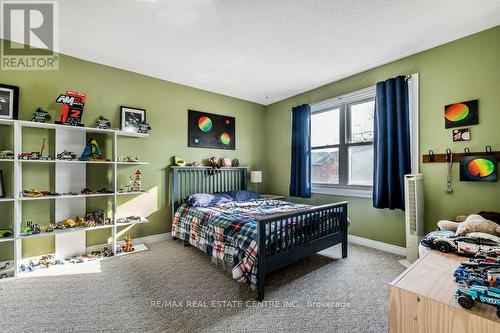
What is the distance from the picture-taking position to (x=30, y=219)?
2680 millimetres

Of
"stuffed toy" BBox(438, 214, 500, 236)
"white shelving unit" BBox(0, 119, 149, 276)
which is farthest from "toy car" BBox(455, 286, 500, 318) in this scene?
"white shelving unit" BBox(0, 119, 149, 276)

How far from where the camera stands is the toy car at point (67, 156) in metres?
2.68

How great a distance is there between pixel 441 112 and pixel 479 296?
2447 millimetres

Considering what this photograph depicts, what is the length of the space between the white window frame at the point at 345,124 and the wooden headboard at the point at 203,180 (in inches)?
59.4

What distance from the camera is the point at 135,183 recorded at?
3293 millimetres

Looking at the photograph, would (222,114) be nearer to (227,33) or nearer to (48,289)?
(227,33)

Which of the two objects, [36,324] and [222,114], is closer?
[36,324]

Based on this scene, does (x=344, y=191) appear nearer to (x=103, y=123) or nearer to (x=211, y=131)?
(x=211, y=131)

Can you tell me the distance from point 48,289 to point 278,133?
13.8ft

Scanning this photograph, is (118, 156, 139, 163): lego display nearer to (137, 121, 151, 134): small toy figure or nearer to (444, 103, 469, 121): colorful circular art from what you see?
(137, 121, 151, 134): small toy figure

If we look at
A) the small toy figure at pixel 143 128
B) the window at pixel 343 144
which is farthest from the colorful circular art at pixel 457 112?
the small toy figure at pixel 143 128

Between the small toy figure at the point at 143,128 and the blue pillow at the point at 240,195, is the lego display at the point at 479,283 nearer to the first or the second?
the blue pillow at the point at 240,195

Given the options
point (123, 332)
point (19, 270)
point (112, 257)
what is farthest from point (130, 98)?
point (123, 332)

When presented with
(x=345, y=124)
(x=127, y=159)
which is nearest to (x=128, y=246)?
(x=127, y=159)
